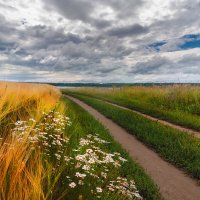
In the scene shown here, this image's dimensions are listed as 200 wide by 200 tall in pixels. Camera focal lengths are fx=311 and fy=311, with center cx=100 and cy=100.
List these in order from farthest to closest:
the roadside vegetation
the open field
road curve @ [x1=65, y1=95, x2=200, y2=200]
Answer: the roadside vegetation → road curve @ [x1=65, y1=95, x2=200, y2=200] → the open field

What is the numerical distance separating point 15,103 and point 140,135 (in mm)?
6098

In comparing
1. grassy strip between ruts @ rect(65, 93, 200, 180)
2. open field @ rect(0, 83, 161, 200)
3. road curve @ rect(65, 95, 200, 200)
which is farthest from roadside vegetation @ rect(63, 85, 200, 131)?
open field @ rect(0, 83, 161, 200)

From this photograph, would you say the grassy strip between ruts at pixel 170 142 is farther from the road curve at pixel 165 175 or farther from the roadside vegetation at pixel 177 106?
the roadside vegetation at pixel 177 106

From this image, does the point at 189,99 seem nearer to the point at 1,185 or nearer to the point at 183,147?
the point at 183,147

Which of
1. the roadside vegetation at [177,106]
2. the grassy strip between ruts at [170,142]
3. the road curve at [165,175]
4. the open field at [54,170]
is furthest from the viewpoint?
the roadside vegetation at [177,106]

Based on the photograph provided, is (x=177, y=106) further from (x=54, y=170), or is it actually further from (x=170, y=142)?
(x=54, y=170)

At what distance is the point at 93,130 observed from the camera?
1276 centimetres

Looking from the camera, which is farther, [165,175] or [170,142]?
[170,142]

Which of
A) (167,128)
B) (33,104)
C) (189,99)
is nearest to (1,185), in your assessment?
(33,104)

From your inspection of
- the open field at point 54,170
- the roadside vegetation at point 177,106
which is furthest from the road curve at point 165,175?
the roadside vegetation at point 177,106

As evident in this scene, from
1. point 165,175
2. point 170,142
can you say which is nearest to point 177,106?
point 170,142

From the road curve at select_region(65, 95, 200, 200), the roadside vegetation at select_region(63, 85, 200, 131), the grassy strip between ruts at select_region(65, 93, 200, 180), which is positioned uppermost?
the roadside vegetation at select_region(63, 85, 200, 131)

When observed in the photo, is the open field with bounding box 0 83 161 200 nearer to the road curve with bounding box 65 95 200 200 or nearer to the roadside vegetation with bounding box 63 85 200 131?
the road curve with bounding box 65 95 200 200

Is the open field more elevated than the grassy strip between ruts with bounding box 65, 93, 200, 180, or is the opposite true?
the open field
